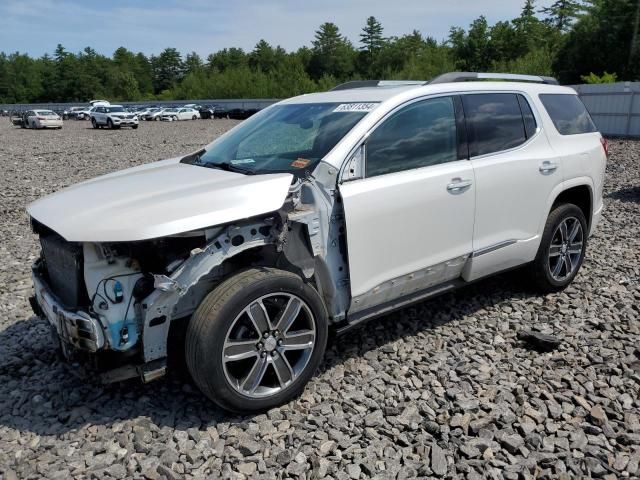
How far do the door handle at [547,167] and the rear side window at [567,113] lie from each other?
1.29 ft

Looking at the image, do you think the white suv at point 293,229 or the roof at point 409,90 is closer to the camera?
the white suv at point 293,229

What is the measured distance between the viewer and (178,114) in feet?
155

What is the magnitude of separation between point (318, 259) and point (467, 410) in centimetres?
127

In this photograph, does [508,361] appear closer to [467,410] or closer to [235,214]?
[467,410]

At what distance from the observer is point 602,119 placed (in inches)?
855

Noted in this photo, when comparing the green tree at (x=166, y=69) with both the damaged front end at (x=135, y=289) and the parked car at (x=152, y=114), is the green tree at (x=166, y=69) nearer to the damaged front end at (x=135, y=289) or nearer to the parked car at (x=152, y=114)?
the parked car at (x=152, y=114)

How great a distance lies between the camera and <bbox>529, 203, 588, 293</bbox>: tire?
4691mm

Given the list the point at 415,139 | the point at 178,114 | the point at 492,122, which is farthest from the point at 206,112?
the point at 415,139

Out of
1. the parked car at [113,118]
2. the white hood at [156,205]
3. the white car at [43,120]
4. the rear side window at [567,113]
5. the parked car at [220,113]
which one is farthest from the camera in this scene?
the parked car at [220,113]

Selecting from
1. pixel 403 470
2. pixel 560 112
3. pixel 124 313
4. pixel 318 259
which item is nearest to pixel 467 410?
pixel 403 470

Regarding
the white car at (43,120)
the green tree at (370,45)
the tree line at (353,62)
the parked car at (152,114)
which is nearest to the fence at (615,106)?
the tree line at (353,62)

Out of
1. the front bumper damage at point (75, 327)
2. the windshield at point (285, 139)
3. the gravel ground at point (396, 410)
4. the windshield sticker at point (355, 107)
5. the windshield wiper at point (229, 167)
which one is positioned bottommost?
the gravel ground at point (396, 410)

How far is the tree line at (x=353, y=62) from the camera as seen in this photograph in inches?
1828

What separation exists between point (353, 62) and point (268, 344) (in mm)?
104854
